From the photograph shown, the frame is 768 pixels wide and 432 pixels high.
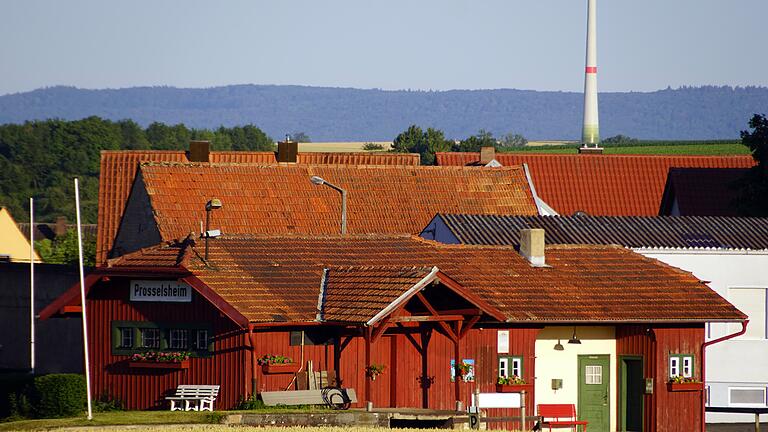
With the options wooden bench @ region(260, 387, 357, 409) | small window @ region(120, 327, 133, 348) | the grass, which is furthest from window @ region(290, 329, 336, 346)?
small window @ region(120, 327, 133, 348)

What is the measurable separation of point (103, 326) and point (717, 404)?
15952 mm

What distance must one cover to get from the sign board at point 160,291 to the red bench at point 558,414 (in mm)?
7611

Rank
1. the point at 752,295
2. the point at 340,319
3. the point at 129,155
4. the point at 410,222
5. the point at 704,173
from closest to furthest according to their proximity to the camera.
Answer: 1. the point at 340,319
2. the point at 752,295
3. the point at 410,222
4. the point at 129,155
5. the point at 704,173

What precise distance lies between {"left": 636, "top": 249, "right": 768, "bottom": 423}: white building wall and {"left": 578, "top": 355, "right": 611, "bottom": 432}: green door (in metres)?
5.80

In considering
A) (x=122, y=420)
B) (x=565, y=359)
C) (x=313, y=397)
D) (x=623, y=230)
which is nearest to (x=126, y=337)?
(x=313, y=397)

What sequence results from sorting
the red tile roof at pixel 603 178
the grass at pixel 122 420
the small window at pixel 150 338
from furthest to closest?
the red tile roof at pixel 603 178, the small window at pixel 150 338, the grass at pixel 122 420

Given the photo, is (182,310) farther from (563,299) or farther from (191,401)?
(563,299)

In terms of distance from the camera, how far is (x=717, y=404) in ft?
139

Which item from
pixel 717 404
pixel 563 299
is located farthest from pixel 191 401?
pixel 717 404

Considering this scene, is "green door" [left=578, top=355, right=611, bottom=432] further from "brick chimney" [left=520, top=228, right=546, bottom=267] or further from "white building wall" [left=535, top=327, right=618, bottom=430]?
"brick chimney" [left=520, top=228, right=546, bottom=267]

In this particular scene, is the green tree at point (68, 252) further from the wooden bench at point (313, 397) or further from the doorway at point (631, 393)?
the wooden bench at point (313, 397)

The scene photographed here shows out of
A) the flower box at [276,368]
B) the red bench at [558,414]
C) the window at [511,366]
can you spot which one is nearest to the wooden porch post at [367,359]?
the flower box at [276,368]

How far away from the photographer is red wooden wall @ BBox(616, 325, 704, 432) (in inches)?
1441

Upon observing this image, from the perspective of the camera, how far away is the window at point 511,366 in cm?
3631
